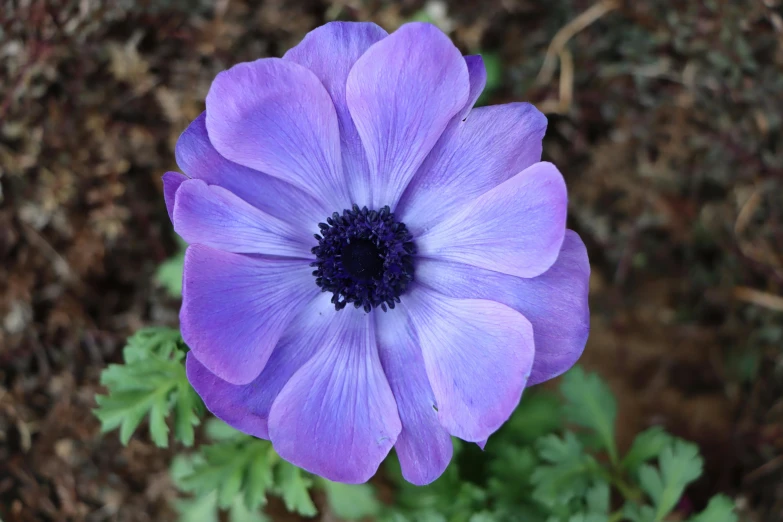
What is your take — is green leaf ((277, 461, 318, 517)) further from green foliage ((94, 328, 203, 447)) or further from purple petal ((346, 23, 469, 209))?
purple petal ((346, 23, 469, 209))

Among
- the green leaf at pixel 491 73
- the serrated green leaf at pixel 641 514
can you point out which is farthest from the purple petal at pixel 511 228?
the green leaf at pixel 491 73

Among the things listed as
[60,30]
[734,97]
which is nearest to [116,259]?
[60,30]

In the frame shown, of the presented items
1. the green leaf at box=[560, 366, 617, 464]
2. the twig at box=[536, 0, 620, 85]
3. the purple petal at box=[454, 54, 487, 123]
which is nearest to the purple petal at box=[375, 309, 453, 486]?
the purple petal at box=[454, 54, 487, 123]

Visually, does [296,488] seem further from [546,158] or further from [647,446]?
[546,158]

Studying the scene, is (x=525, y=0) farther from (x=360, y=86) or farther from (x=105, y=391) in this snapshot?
(x=105, y=391)

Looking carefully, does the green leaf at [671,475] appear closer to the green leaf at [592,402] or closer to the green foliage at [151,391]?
the green leaf at [592,402]

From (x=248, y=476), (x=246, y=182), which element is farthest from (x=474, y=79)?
(x=248, y=476)

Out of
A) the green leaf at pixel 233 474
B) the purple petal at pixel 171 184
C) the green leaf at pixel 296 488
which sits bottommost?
the green leaf at pixel 296 488
